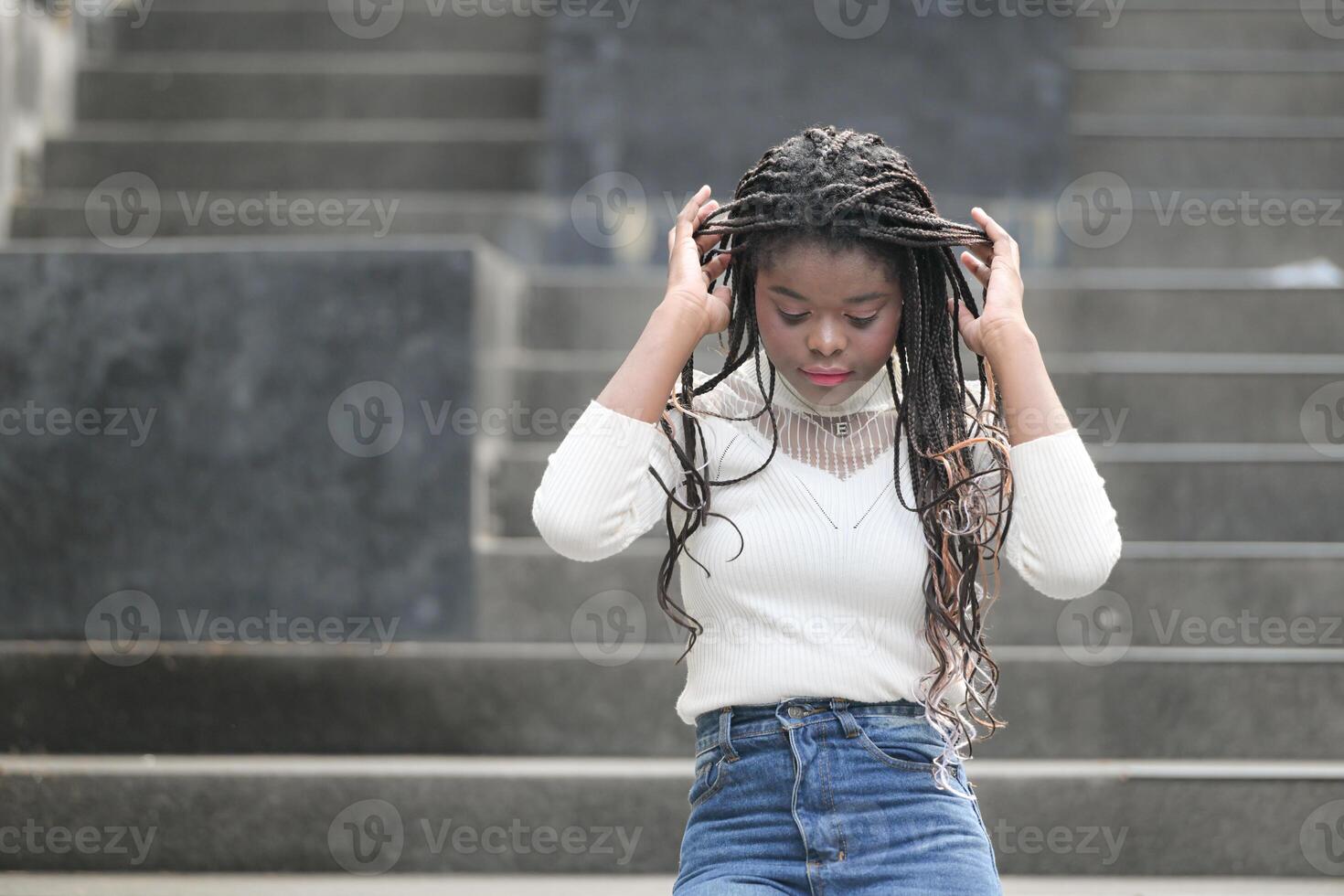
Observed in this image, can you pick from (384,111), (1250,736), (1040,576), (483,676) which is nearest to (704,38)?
(384,111)

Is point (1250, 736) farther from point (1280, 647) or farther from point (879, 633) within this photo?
point (879, 633)

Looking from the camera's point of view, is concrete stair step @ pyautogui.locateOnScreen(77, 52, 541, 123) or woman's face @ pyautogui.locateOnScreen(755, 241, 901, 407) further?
concrete stair step @ pyautogui.locateOnScreen(77, 52, 541, 123)

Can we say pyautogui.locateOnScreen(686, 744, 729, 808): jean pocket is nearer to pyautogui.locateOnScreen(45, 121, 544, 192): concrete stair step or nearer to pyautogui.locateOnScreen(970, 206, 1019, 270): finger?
pyautogui.locateOnScreen(970, 206, 1019, 270): finger

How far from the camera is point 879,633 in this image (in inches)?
74.2

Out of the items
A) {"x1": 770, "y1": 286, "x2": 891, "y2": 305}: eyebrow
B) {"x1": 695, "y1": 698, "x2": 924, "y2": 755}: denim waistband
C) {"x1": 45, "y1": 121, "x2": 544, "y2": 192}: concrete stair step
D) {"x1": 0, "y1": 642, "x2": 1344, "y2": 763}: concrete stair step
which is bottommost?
{"x1": 0, "y1": 642, "x2": 1344, "y2": 763}: concrete stair step

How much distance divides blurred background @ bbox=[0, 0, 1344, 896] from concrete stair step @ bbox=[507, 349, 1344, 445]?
0.01 metres

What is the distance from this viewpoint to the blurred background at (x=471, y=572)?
3037 mm

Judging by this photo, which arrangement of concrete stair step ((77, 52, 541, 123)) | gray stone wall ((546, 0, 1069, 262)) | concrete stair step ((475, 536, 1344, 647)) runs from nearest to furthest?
concrete stair step ((475, 536, 1344, 647)) → gray stone wall ((546, 0, 1069, 262)) → concrete stair step ((77, 52, 541, 123))

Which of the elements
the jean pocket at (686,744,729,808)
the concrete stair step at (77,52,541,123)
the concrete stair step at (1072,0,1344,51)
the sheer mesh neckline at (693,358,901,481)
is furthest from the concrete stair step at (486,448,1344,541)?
the concrete stair step at (1072,0,1344,51)

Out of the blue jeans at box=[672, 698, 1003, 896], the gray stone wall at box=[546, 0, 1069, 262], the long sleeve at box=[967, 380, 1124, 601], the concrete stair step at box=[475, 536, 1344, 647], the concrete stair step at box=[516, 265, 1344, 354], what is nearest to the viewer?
the blue jeans at box=[672, 698, 1003, 896]

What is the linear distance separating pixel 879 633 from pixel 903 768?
17 cm

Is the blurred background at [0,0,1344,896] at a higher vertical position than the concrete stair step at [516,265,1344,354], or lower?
lower

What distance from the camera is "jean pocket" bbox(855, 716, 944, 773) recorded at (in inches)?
72.4

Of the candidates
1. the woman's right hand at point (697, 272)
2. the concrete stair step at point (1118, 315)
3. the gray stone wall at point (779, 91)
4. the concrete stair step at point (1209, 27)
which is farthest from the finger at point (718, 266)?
the concrete stair step at point (1209, 27)
